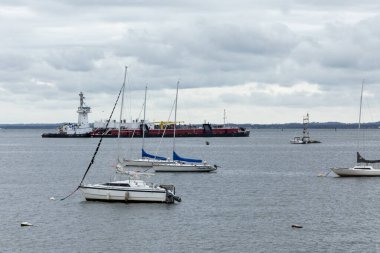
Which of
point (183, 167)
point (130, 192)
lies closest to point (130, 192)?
point (130, 192)

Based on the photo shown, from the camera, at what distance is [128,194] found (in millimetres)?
69938

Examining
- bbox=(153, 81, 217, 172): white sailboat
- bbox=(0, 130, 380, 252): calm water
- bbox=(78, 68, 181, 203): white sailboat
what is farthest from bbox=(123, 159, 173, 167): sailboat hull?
bbox=(78, 68, 181, 203): white sailboat

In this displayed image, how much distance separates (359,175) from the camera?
10094cm

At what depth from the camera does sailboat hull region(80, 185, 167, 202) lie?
69812 mm

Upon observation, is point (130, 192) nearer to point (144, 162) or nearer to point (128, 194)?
point (128, 194)

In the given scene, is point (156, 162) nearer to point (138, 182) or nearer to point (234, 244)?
point (138, 182)

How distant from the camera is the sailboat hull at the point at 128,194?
229ft

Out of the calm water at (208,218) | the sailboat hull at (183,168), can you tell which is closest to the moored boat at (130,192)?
the calm water at (208,218)

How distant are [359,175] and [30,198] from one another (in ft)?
148

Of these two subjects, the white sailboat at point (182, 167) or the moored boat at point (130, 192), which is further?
the white sailboat at point (182, 167)

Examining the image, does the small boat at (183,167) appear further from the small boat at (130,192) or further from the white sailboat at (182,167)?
the small boat at (130,192)

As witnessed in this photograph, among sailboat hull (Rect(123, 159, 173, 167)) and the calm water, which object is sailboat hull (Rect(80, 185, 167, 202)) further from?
sailboat hull (Rect(123, 159, 173, 167))

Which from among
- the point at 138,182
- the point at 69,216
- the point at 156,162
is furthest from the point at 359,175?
the point at 69,216

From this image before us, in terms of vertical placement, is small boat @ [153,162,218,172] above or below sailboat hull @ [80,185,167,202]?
above
